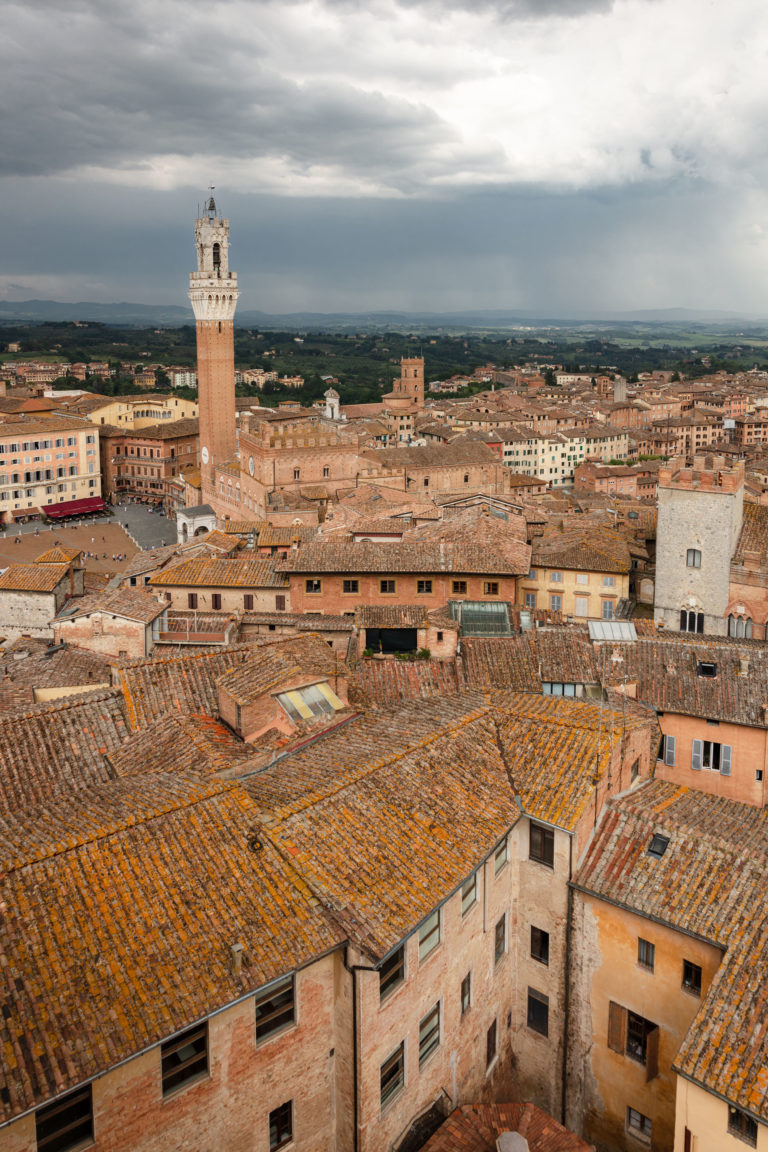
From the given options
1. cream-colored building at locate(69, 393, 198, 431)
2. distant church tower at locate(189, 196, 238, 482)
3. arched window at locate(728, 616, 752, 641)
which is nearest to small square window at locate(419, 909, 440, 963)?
arched window at locate(728, 616, 752, 641)

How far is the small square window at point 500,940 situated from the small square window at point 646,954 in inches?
86.1

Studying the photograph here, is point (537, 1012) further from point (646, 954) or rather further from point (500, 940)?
point (646, 954)

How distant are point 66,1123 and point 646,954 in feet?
28.8

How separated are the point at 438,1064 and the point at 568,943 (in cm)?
302

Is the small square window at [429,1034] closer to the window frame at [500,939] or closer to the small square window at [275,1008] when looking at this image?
the window frame at [500,939]

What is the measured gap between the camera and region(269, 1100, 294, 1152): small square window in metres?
11.4

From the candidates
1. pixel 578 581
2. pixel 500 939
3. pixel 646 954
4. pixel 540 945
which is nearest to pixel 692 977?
pixel 646 954

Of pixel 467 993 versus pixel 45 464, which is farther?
pixel 45 464

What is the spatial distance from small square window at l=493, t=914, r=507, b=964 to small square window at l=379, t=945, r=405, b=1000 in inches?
125

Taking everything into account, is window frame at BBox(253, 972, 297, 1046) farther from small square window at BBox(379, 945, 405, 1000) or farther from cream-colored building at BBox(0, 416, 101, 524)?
cream-colored building at BBox(0, 416, 101, 524)

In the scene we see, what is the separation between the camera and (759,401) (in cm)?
15825

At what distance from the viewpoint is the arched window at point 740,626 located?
108 feet

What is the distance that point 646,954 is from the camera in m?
14.3

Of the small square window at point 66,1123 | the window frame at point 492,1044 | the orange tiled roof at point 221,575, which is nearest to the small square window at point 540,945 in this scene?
the window frame at point 492,1044
